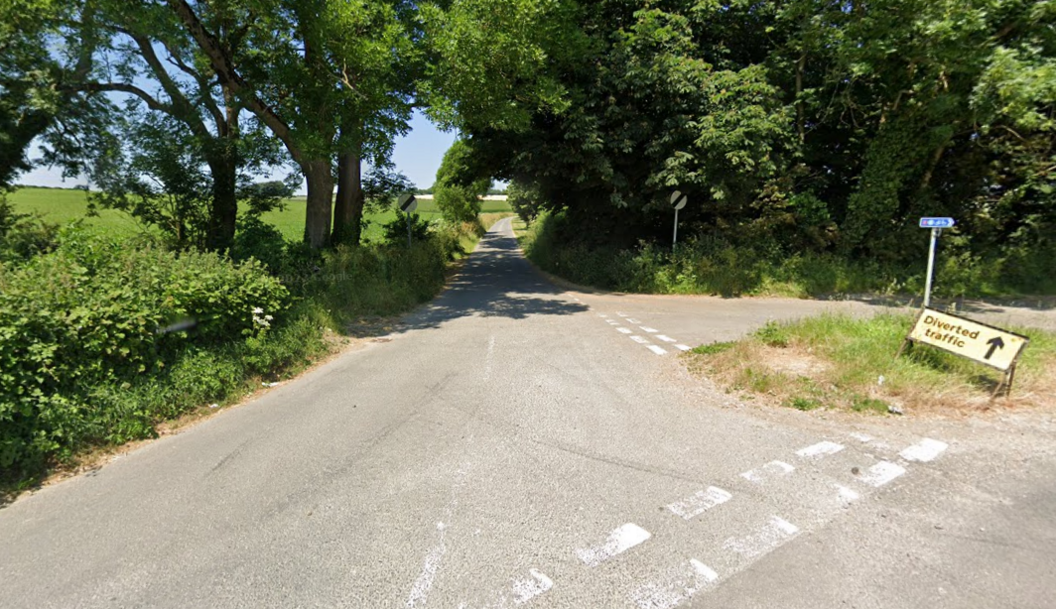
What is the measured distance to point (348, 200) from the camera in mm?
15102

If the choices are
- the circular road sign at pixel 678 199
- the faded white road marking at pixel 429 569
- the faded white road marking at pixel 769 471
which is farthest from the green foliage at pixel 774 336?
the circular road sign at pixel 678 199

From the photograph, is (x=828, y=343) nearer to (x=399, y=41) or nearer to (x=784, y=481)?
(x=784, y=481)

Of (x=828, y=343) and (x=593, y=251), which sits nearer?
(x=828, y=343)

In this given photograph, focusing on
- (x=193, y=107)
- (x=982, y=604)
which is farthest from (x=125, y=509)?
(x=193, y=107)

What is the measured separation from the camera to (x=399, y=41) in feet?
28.3

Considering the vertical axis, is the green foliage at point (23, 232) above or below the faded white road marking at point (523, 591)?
above

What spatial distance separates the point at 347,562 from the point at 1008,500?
416 cm

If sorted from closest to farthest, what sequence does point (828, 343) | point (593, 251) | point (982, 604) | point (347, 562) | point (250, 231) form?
point (982, 604), point (347, 562), point (828, 343), point (250, 231), point (593, 251)

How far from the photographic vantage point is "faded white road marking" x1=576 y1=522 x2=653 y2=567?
2570mm

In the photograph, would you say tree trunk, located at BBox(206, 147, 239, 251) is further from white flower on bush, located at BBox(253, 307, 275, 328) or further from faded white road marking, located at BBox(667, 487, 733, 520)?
faded white road marking, located at BBox(667, 487, 733, 520)

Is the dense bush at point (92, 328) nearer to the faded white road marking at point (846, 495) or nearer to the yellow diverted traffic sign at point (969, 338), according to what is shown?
the faded white road marking at point (846, 495)

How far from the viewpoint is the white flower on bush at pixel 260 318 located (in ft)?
20.0

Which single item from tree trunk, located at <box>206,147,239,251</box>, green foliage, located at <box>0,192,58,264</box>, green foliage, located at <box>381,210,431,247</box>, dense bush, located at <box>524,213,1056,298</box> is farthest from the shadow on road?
tree trunk, located at <box>206,147,239,251</box>

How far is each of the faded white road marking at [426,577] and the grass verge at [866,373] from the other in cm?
365
